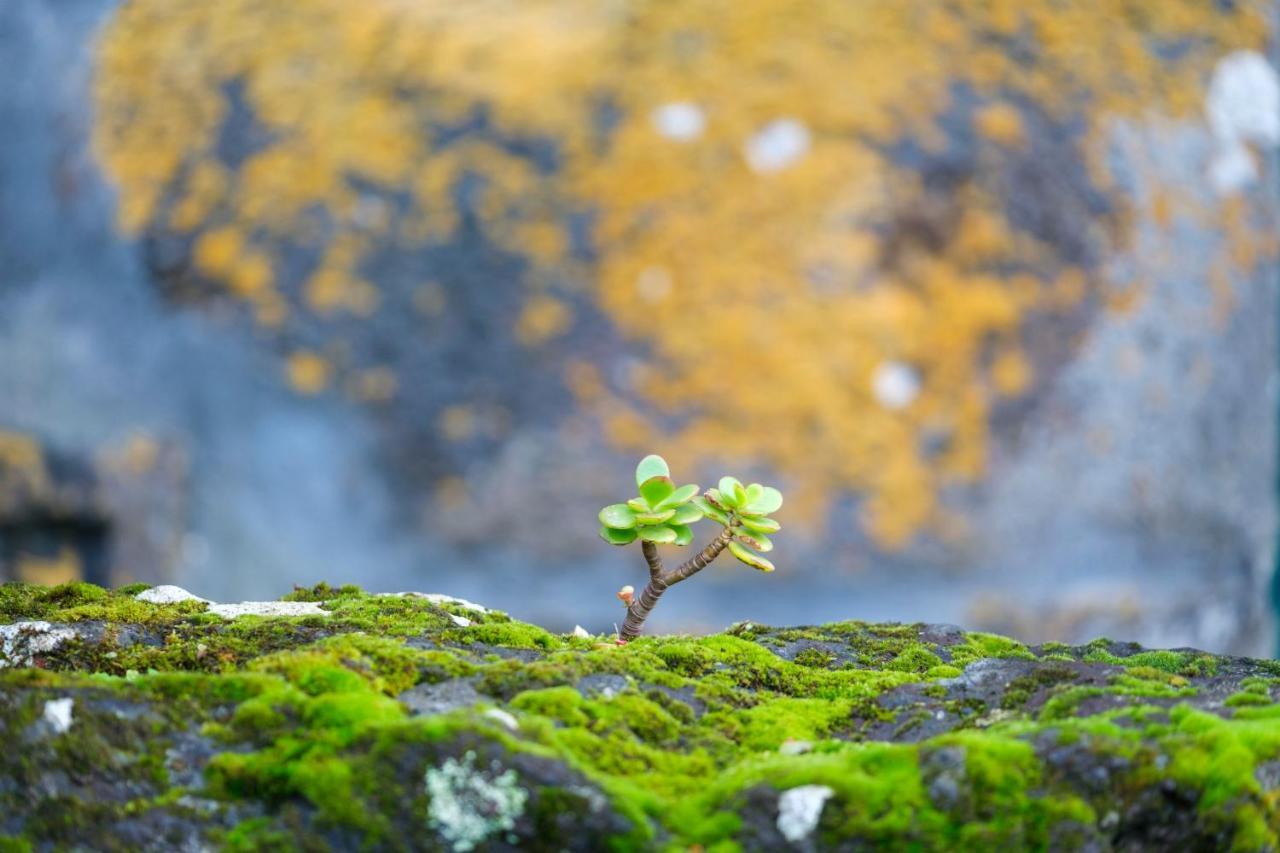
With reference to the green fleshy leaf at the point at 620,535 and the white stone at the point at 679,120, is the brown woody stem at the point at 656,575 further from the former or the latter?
the white stone at the point at 679,120

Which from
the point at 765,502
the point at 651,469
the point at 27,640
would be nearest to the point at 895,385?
the point at 765,502

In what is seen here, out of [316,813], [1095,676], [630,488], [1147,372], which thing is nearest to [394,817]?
[316,813]

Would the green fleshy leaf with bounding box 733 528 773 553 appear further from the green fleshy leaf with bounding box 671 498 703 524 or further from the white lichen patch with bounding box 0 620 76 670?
the white lichen patch with bounding box 0 620 76 670

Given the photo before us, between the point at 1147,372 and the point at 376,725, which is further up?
the point at 1147,372

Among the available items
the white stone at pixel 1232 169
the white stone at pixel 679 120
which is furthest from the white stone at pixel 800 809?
the white stone at pixel 1232 169

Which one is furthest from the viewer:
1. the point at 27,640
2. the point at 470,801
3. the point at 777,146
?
the point at 777,146

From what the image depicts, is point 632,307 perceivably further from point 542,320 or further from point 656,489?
point 656,489

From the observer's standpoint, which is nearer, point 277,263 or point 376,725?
point 376,725

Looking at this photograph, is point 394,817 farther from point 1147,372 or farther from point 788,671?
point 1147,372
